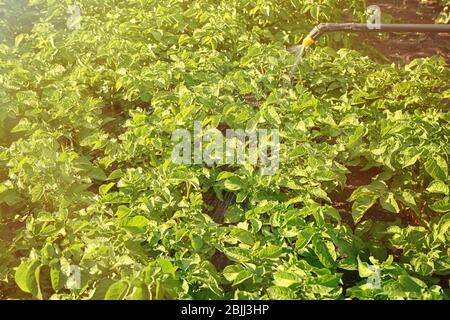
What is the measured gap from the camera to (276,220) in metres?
2.41

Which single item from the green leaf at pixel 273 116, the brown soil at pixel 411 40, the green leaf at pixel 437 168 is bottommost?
the green leaf at pixel 437 168

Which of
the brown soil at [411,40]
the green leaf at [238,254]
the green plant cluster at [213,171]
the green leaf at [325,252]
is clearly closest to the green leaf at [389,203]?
the green plant cluster at [213,171]

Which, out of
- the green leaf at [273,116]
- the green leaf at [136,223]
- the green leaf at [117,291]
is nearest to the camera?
the green leaf at [117,291]

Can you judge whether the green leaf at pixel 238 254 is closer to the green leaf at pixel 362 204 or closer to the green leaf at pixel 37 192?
the green leaf at pixel 362 204

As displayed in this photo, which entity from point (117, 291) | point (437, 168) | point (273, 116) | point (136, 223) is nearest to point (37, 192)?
point (136, 223)

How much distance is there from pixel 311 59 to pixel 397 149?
4.28ft

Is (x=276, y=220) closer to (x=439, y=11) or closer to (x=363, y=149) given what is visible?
(x=363, y=149)

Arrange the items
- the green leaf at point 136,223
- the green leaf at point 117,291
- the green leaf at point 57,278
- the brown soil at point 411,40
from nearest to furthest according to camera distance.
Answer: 1. the green leaf at point 117,291
2. the green leaf at point 57,278
3. the green leaf at point 136,223
4. the brown soil at point 411,40

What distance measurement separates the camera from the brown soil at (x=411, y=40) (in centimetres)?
584

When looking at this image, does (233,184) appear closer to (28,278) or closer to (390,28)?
(28,278)

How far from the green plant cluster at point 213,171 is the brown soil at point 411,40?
1471 mm

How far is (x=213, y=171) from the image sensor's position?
113 inches
